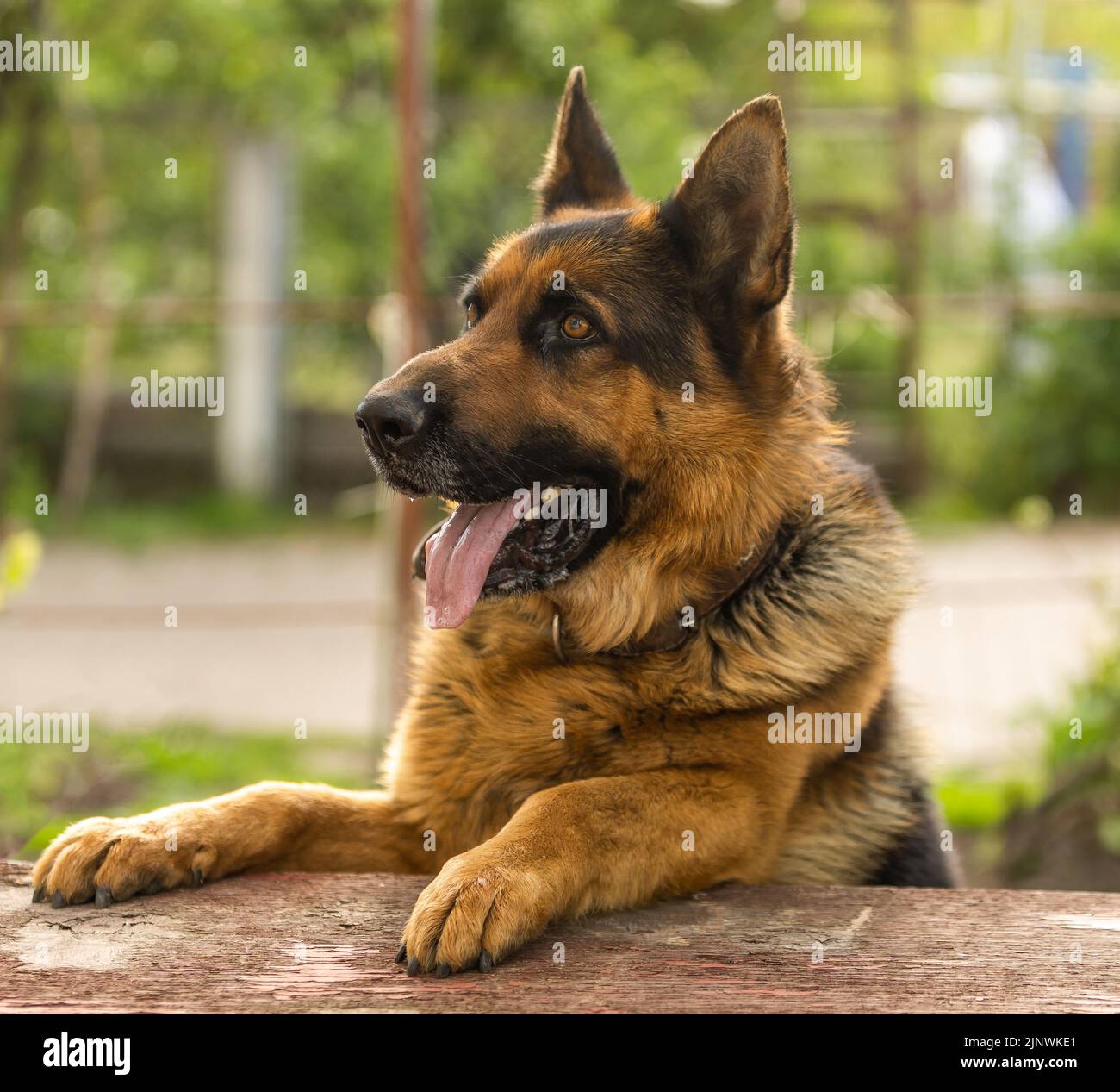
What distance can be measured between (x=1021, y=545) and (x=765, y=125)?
8.66 metres

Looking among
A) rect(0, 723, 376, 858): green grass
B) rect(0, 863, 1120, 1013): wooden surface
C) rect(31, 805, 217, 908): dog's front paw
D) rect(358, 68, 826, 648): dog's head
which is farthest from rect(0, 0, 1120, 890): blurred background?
rect(0, 863, 1120, 1013): wooden surface

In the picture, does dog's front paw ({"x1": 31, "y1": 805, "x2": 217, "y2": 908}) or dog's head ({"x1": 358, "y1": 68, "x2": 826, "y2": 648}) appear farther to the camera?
dog's head ({"x1": 358, "y1": 68, "x2": 826, "y2": 648})

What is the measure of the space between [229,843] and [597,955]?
3.16ft

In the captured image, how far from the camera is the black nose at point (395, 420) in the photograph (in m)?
3.04

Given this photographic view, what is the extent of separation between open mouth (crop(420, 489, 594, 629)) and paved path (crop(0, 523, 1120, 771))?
3351 mm

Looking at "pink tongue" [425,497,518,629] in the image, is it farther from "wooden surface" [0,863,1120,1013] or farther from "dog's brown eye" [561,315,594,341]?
"wooden surface" [0,863,1120,1013]

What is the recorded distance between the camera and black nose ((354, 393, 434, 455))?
3035mm

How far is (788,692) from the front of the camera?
3.19 metres

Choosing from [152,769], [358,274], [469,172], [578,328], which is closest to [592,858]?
[578,328]

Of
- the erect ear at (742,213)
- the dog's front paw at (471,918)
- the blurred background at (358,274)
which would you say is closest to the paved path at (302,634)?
the blurred background at (358,274)

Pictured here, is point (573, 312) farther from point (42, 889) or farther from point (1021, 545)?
point (1021, 545)

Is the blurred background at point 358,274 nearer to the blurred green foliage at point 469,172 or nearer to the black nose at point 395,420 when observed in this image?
the blurred green foliage at point 469,172

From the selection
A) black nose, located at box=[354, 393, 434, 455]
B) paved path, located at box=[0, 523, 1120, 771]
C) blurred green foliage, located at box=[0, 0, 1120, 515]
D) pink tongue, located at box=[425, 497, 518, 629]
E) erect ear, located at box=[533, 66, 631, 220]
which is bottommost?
paved path, located at box=[0, 523, 1120, 771]
